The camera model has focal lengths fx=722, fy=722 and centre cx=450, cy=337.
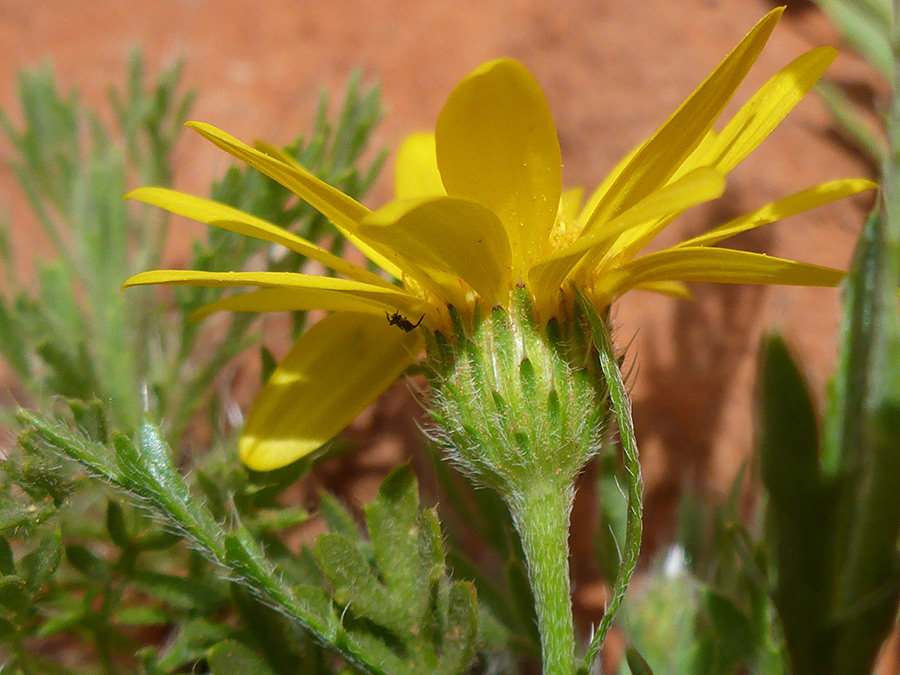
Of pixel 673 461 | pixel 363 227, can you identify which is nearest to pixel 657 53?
pixel 673 461

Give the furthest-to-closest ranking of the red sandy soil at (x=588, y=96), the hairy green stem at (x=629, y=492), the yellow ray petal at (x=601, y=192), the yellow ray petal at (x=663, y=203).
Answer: the red sandy soil at (x=588, y=96) → the yellow ray petal at (x=601, y=192) → the hairy green stem at (x=629, y=492) → the yellow ray petal at (x=663, y=203)

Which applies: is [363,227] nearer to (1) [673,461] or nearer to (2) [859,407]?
(2) [859,407]

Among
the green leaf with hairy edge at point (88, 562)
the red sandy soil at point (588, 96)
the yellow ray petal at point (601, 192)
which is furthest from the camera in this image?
the red sandy soil at point (588, 96)

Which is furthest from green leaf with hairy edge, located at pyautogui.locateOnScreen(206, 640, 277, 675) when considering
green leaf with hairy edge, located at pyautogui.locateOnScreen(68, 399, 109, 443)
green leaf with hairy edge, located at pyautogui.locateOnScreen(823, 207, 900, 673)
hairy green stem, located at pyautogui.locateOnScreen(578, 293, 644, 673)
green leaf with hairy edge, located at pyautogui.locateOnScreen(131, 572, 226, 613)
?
green leaf with hairy edge, located at pyautogui.locateOnScreen(823, 207, 900, 673)

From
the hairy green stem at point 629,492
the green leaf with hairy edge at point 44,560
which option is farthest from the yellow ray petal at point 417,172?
the green leaf with hairy edge at point 44,560

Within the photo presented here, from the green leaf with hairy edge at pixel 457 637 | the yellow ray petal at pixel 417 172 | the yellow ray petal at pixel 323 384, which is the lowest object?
the green leaf with hairy edge at pixel 457 637

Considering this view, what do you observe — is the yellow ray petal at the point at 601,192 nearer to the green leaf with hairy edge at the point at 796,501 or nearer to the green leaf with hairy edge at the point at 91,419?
the green leaf with hairy edge at the point at 796,501

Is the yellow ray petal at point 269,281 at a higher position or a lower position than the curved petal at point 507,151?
lower
